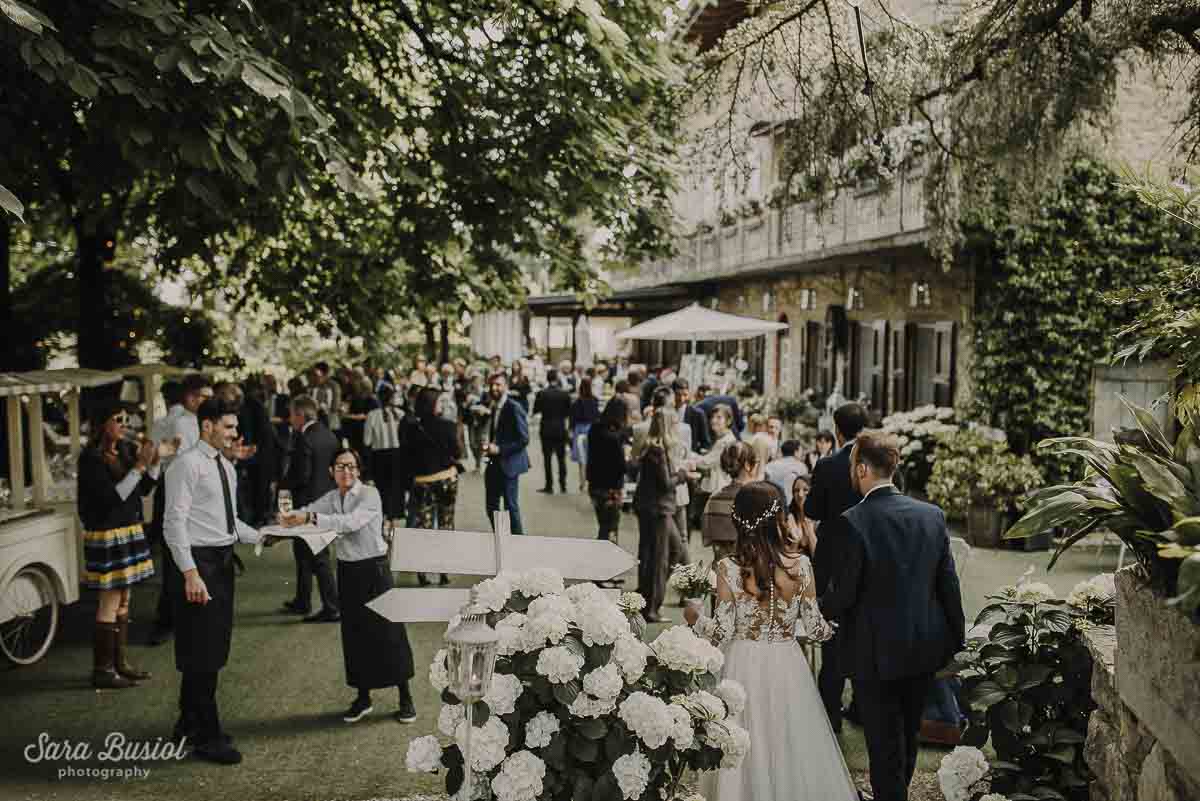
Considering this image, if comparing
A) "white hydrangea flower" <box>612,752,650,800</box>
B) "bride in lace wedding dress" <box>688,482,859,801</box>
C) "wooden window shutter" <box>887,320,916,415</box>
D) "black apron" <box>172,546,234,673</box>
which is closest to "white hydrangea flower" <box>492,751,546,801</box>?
"white hydrangea flower" <box>612,752,650,800</box>

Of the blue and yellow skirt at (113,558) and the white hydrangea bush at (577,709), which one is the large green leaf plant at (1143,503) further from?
the blue and yellow skirt at (113,558)

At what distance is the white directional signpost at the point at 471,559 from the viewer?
2.92 meters

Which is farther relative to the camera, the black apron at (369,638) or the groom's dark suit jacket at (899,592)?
the black apron at (369,638)

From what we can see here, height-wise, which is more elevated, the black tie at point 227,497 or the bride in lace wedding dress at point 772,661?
the black tie at point 227,497

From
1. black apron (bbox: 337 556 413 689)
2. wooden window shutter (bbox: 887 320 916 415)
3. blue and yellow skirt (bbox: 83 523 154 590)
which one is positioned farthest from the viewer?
wooden window shutter (bbox: 887 320 916 415)

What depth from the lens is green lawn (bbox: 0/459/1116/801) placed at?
5324 mm

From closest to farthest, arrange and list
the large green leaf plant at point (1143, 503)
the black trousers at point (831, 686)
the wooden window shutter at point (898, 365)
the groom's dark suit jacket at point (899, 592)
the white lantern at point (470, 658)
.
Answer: the white lantern at point (470, 658), the large green leaf plant at point (1143, 503), the groom's dark suit jacket at point (899, 592), the black trousers at point (831, 686), the wooden window shutter at point (898, 365)

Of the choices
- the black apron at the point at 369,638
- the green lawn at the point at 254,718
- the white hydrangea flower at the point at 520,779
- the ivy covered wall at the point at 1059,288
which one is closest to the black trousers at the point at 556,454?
the ivy covered wall at the point at 1059,288

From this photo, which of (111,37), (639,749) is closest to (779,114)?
(111,37)

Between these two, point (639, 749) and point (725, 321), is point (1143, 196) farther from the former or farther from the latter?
point (725, 321)

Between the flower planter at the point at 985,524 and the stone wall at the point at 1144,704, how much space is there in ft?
27.8

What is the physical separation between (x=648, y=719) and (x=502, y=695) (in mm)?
456

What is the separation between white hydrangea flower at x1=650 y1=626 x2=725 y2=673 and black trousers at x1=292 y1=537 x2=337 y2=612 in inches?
223

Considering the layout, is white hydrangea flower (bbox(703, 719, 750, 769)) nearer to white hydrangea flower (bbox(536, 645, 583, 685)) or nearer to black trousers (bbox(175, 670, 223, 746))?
white hydrangea flower (bbox(536, 645, 583, 685))
